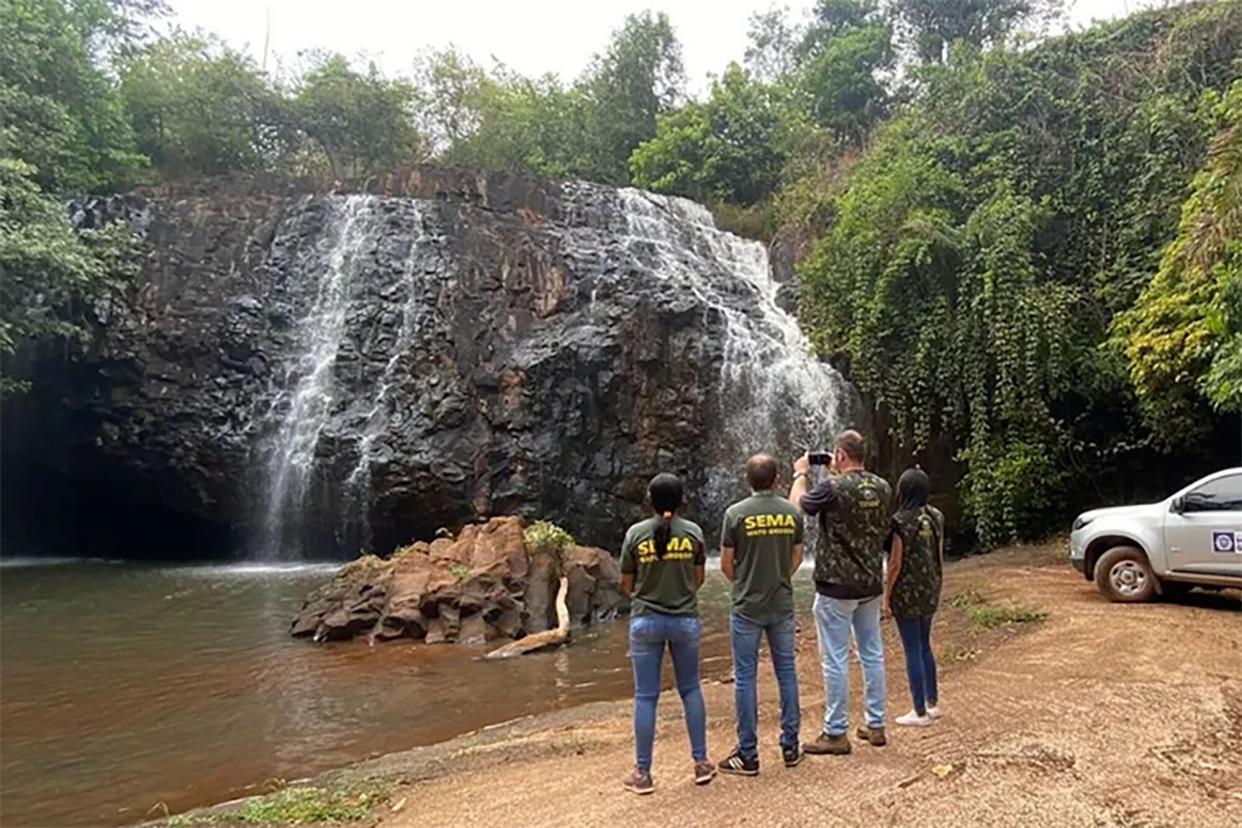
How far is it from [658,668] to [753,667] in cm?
55

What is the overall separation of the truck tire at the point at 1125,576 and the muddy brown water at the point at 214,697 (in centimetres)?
454

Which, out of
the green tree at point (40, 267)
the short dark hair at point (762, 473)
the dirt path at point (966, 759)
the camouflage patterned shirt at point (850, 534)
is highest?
the green tree at point (40, 267)

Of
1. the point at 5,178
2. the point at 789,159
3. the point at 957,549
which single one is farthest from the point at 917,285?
the point at 5,178

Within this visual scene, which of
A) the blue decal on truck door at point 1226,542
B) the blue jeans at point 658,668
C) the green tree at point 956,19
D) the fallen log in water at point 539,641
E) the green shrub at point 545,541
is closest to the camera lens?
the blue jeans at point 658,668

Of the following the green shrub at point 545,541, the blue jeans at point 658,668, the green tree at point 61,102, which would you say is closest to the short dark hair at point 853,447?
the blue jeans at point 658,668

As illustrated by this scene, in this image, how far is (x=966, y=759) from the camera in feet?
17.7

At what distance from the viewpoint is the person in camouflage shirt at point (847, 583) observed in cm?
549

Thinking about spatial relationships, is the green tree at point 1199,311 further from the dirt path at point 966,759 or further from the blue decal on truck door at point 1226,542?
the dirt path at point 966,759

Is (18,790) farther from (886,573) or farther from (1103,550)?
(1103,550)

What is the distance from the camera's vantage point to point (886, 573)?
611 cm

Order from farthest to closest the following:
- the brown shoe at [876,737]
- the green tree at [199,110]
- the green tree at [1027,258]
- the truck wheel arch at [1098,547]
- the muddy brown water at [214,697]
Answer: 1. the green tree at [199,110]
2. the green tree at [1027,258]
3. the truck wheel arch at [1098,547]
4. the muddy brown water at [214,697]
5. the brown shoe at [876,737]

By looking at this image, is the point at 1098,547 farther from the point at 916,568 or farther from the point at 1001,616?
the point at 916,568

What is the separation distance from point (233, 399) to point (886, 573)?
724 inches

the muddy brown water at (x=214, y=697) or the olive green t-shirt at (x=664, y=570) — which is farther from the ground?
the olive green t-shirt at (x=664, y=570)
